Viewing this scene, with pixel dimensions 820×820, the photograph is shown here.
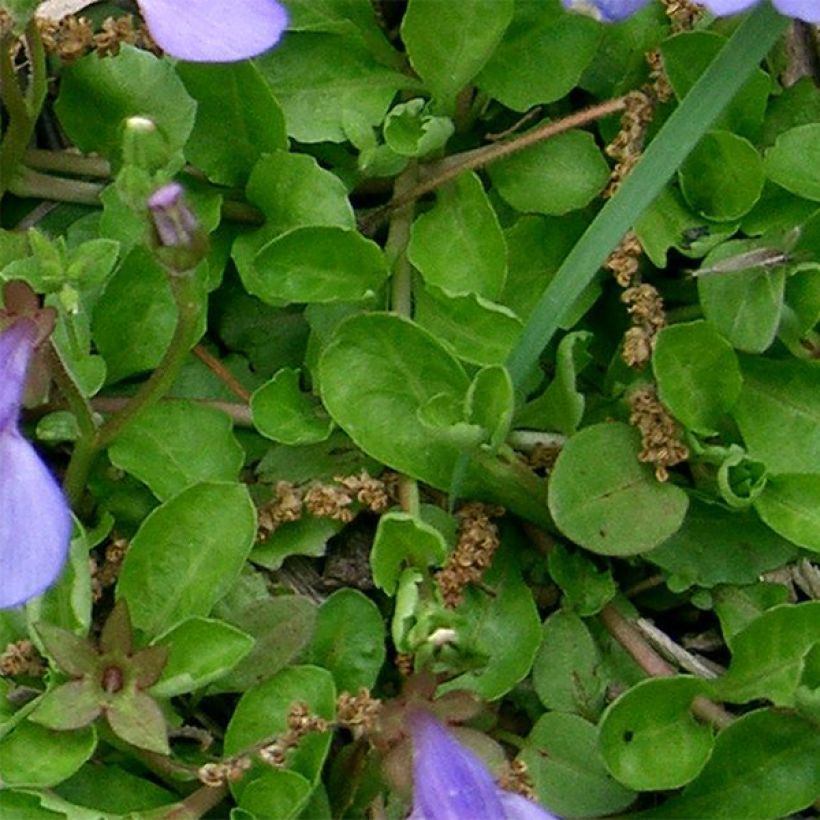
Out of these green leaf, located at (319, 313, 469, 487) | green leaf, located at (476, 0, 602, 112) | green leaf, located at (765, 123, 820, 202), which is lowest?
green leaf, located at (319, 313, 469, 487)

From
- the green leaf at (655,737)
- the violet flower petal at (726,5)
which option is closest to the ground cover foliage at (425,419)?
the green leaf at (655,737)

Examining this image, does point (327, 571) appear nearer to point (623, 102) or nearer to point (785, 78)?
point (623, 102)

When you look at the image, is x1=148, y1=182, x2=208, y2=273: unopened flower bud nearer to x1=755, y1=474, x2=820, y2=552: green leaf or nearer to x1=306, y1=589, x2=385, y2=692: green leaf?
x1=306, y1=589, x2=385, y2=692: green leaf

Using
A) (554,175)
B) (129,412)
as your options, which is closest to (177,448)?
(129,412)

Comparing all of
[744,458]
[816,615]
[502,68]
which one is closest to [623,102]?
[502,68]

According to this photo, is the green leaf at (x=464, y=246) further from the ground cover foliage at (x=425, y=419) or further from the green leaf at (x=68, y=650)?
the green leaf at (x=68, y=650)

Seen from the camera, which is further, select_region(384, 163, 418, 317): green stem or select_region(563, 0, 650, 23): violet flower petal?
select_region(384, 163, 418, 317): green stem

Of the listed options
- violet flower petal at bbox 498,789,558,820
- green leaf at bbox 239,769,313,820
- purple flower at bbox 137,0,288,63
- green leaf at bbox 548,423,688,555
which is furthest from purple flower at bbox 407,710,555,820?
purple flower at bbox 137,0,288,63

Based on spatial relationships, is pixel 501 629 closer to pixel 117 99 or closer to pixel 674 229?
pixel 674 229
